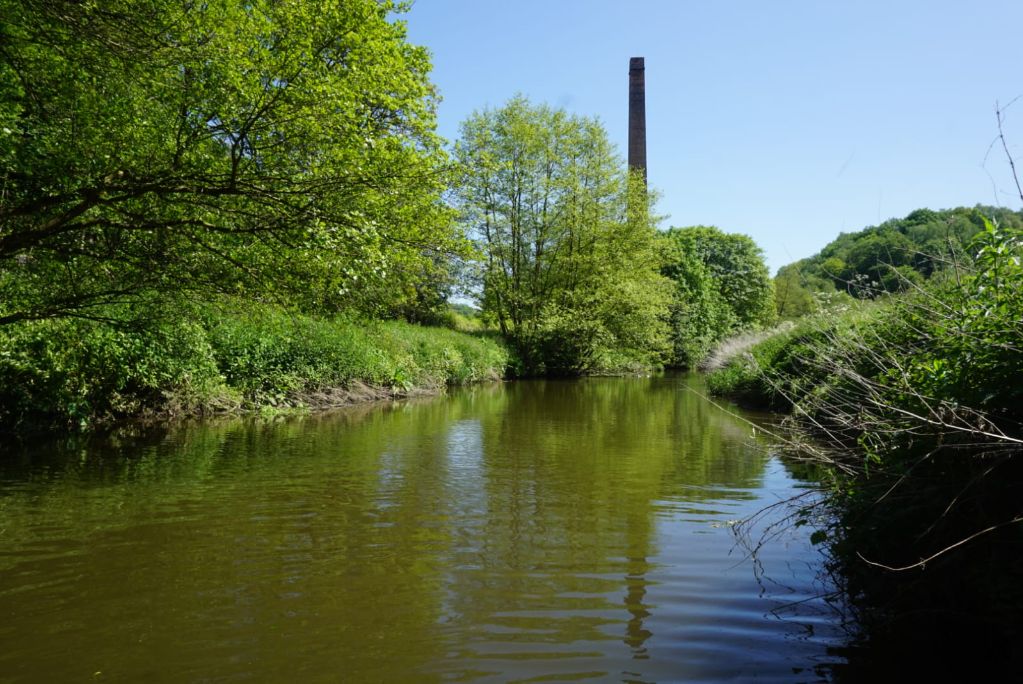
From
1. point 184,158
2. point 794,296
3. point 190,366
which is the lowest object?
point 190,366

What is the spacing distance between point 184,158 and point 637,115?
39.9 metres

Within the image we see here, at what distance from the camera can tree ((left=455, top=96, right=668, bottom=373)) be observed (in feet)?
106

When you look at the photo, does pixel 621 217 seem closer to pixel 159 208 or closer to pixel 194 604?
pixel 159 208

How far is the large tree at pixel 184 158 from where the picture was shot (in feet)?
24.1

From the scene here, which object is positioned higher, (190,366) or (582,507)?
(190,366)

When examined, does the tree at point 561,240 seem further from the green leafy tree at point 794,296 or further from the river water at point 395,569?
the river water at point 395,569

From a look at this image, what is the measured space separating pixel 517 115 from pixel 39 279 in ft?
86.9

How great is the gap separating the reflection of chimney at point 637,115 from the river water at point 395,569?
35877 mm

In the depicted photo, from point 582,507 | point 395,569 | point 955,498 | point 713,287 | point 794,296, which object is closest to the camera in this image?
point 955,498

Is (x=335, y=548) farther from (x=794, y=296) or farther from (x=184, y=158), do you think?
(x=794, y=296)

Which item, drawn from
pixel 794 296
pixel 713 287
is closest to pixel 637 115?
pixel 794 296

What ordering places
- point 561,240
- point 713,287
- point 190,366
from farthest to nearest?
1. point 713,287
2. point 561,240
3. point 190,366

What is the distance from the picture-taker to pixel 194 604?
15.0 ft

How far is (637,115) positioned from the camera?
145ft
